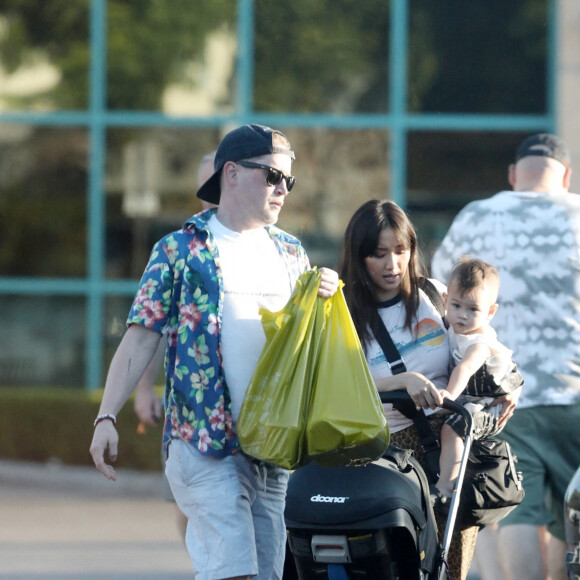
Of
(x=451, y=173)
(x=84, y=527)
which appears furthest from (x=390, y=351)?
(x=451, y=173)

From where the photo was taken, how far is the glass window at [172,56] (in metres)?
11.4

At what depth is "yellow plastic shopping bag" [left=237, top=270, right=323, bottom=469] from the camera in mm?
3887

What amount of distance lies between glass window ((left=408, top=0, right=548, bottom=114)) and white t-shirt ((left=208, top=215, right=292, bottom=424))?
23.3 ft

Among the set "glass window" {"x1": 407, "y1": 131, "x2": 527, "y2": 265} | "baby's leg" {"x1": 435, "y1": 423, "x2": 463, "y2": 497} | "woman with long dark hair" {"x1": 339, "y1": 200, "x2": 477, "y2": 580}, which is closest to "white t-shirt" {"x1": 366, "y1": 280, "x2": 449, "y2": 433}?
"woman with long dark hair" {"x1": 339, "y1": 200, "x2": 477, "y2": 580}

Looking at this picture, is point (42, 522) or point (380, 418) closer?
point (380, 418)

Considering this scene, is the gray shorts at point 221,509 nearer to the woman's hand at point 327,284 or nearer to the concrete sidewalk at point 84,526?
the woman's hand at point 327,284

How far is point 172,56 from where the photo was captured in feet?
37.4

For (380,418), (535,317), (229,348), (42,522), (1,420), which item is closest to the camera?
(380,418)

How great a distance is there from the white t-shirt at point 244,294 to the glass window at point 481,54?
7.10 metres

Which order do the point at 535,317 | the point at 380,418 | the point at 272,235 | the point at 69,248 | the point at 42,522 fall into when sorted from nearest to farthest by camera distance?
the point at 380,418 < the point at 272,235 < the point at 535,317 < the point at 42,522 < the point at 69,248

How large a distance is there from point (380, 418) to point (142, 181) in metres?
7.91

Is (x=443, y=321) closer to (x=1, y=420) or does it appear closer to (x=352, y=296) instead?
(x=352, y=296)

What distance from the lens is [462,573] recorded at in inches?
172

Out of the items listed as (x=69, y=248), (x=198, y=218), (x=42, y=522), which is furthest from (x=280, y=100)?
(x=198, y=218)
